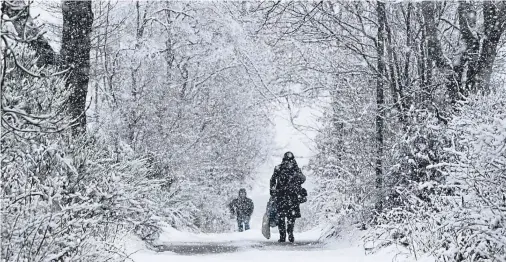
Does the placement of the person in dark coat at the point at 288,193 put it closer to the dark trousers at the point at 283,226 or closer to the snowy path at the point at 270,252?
the dark trousers at the point at 283,226

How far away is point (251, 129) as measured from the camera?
104 feet

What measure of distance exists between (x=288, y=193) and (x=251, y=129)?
18.0 meters

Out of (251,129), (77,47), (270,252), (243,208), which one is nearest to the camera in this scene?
(77,47)

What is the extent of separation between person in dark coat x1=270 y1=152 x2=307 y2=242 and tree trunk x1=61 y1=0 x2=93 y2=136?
549cm

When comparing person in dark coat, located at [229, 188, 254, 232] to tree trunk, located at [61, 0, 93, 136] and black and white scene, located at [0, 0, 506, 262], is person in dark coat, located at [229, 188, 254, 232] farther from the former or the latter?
tree trunk, located at [61, 0, 93, 136]

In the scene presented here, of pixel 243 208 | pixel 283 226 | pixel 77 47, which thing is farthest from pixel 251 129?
pixel 77 47

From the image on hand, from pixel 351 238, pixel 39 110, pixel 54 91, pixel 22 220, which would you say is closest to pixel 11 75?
pixel 39 110

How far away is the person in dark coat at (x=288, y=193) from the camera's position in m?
13.7

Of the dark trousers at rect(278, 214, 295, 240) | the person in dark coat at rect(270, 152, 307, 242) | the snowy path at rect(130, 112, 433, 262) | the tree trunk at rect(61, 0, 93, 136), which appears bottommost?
the snowy path at rect(130, 112, 433, 262)

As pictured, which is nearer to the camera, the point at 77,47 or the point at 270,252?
the point at 77,47

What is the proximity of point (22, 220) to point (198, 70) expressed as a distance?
20257 millimetres

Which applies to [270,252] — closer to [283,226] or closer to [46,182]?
[283,226]

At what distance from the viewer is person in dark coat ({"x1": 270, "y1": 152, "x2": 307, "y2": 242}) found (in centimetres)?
1370

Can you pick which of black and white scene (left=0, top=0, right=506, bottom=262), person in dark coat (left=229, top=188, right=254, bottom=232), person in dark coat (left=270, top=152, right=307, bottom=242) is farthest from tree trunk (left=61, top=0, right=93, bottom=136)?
person in dark coat (left=229, top=188, right=254, bottom=232)
